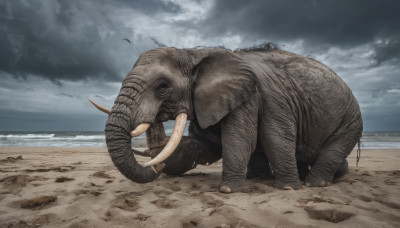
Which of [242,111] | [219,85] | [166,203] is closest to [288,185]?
[242,111]

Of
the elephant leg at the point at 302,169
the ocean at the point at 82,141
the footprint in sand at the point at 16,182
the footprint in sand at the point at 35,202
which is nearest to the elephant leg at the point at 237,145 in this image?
the elephant leg at the point at 302,169

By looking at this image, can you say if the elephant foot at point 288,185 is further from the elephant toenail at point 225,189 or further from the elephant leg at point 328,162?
the elephant toenail at point 225,189

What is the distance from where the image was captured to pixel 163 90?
131 inches

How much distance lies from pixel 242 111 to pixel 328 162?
1.67 m

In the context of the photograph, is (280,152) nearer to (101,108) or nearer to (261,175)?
(261,175)

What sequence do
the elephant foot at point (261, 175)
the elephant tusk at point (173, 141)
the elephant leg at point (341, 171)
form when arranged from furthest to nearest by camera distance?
the elephant foot at point (261, 175), the elephant leg at point (341, 171), the elephant tusk at point (173, 141)

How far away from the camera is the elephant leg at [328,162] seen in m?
4.05

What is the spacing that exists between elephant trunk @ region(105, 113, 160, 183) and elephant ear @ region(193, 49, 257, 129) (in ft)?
3.34

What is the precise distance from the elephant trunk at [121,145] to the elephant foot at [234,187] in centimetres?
105

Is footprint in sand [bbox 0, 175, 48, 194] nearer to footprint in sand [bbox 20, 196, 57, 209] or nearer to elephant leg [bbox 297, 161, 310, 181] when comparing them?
footprint in sand [bbox 20, 196, 57, 209]

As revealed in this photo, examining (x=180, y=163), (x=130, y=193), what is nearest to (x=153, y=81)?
(x=130, y=193)

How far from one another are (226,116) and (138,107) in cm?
117

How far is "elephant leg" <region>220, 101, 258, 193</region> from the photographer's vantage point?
3.38 m

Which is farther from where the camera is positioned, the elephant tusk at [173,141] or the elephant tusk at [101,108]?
the elephant tusk at [101,108]
